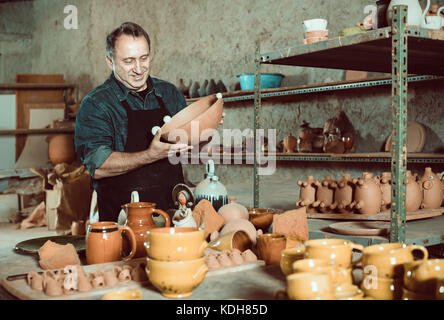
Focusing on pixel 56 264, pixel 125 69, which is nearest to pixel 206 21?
pixel 125 69

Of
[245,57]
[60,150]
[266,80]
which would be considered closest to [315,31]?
[266,80]

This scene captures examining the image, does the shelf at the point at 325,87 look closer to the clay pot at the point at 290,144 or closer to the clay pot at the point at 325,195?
the clay pot at the point at 290,144

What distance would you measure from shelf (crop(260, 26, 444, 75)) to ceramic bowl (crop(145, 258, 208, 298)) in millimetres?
1080

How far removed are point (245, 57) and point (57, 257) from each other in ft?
14.7

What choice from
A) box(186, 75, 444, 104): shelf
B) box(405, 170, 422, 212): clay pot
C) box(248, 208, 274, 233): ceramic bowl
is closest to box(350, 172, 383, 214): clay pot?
box(405, 170, 422, 212): clay pot

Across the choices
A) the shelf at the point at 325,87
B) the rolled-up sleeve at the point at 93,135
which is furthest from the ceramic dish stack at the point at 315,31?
the shelf at the point at 325,87

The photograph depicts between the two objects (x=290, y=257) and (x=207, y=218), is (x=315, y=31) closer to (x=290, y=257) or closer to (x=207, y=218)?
(x=207, y=218)

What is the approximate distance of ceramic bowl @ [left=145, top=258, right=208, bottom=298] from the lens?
1.19 m

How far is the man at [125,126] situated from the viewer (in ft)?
8.54

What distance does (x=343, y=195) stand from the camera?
90.0 inches

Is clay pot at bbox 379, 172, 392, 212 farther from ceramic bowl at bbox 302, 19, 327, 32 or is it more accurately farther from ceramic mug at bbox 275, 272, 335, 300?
ceramic mug at bbox 275, 272, 335, 300

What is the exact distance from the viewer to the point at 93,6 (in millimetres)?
8328
